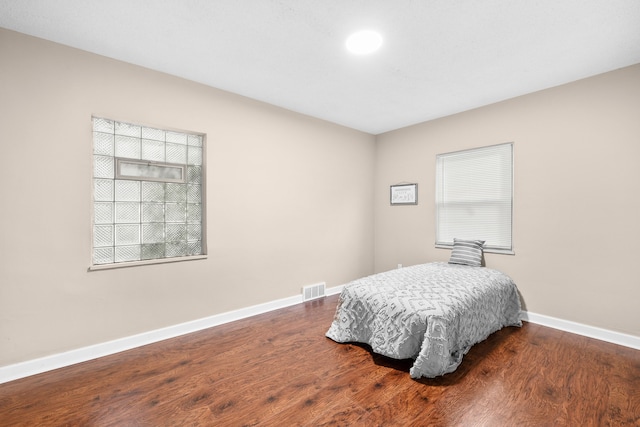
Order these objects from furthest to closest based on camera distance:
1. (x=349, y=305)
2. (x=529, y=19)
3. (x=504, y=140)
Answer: (x=504, y=140), (x=349, y=305), (x=529, y=19)

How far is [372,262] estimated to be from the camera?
497 centimetres

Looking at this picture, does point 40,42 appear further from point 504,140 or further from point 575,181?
point 575,181

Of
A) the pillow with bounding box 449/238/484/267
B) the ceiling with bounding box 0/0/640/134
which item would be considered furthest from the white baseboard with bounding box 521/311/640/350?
the ceiling with bounding box 0/0/640/134

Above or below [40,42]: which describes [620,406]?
below

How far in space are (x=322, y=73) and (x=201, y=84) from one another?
131 cm

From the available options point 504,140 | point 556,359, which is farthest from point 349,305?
point 504,140

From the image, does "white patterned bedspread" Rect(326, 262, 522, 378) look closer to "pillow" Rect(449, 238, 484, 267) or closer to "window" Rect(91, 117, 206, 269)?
"pillow" Rect(449, 238, 484, 267)

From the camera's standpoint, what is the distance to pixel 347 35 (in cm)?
221

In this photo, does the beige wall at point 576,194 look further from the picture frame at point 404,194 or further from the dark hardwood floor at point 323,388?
the picture frame at point 404,194

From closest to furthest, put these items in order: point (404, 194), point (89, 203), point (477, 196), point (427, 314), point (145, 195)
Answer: point (427, 314), point (89, 203), point (145, 195), point (477, 196), point (404, 194)

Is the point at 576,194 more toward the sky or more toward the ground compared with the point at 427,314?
more toward the sky

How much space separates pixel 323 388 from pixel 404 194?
10.5ft

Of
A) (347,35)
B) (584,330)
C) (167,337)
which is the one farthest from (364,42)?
(584,330)

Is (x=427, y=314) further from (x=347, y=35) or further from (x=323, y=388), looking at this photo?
(x=347, y=35)
